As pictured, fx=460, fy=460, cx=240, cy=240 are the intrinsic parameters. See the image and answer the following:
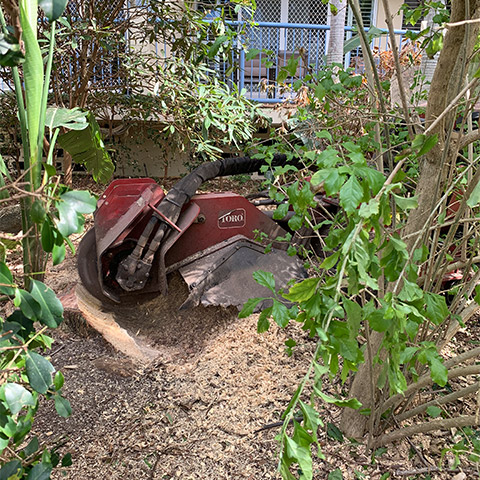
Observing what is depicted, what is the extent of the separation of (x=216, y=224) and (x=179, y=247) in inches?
15.3

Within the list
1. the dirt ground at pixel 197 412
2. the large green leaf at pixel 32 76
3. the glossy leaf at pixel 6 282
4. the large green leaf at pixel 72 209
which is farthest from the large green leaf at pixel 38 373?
the dirt ground at pixel 197 412

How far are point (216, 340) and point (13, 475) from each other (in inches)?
93.9

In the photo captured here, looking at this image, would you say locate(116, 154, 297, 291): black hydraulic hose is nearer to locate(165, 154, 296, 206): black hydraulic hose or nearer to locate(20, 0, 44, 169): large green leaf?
locate(165, 154, 296, 206): black hydraulic hose

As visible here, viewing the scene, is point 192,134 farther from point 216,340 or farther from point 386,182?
point 386,182

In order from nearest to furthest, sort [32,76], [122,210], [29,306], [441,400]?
1. [29,306]
2. [32,76]
3. [441,400]
4. [122,210]

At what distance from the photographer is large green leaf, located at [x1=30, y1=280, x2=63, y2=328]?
1.08m

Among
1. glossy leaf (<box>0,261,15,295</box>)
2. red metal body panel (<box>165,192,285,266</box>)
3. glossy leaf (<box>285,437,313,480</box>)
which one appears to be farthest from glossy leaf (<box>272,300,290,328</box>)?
red metal body panel (<box>165,192,285,266</box>)

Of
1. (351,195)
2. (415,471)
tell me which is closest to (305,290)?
(351,195)

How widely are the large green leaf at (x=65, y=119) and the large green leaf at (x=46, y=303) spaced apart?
62cm

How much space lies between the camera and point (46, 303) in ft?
3.57

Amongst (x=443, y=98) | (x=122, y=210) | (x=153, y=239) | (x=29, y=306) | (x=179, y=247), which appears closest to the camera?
(x=29, y=306)

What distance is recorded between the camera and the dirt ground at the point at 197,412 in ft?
7.65

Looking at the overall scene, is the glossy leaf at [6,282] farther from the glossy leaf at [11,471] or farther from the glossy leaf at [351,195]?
the glossy leaf at [351,195]

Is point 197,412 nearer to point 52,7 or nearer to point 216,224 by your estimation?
point 216,224
